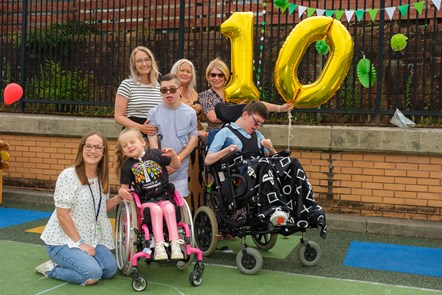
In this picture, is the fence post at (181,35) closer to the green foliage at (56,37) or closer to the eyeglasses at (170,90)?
the green foliage at (56,37)

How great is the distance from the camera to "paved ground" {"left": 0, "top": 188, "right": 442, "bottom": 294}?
4270 millimetres

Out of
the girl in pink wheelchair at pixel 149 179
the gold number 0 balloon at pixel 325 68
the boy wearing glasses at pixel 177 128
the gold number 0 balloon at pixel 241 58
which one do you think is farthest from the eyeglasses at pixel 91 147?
the gold number 0 balloon at pixel 325 68

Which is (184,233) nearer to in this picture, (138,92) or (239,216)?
(239,216)

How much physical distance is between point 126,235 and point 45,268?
2.43 feet

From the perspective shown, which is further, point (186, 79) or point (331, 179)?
point (331, 179)

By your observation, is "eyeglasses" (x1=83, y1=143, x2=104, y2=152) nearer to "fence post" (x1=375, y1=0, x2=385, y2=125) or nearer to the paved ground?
the paved ground

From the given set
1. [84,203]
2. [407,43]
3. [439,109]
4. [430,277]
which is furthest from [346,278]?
[407,43]

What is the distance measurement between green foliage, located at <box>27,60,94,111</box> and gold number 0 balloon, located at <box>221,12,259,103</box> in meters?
3.27

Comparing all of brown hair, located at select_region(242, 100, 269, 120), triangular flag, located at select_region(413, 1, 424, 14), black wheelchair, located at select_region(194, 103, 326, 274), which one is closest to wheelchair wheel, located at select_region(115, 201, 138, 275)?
black wheelchair, located at select_region(194, 103, 326, 274)

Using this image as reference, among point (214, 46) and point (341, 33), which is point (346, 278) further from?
point (214, 46)

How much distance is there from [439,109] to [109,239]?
422cm

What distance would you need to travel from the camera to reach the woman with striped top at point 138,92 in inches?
216

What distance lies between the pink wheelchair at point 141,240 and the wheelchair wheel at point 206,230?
47 cm

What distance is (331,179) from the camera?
676 centimetres
